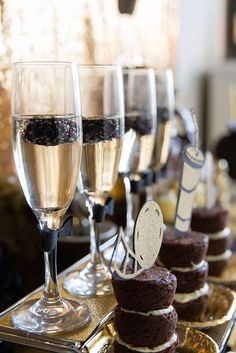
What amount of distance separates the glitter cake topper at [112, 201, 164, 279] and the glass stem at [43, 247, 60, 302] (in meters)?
0.11

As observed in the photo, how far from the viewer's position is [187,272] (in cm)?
85

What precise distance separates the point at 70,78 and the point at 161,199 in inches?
30.0

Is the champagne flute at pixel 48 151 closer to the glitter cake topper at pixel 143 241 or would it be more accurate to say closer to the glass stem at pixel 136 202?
the glitter cake topper at pixel 143 241

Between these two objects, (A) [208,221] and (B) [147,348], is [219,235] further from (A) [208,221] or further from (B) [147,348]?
(B) [147,348]

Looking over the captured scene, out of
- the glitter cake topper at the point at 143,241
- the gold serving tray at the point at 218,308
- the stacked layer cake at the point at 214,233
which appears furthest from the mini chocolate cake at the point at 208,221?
the glitter cake topper at the point at 143,241

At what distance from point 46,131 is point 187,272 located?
325mm

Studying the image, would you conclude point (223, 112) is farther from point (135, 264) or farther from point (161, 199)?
point (135, 264)

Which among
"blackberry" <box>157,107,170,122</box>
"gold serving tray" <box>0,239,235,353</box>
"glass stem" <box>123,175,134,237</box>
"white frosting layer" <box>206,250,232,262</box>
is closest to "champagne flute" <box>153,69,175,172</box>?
"blackberry" <box>157,107,170,122</box>

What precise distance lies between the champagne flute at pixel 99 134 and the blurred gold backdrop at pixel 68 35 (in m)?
0.29

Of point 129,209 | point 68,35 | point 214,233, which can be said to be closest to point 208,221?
point 214,233

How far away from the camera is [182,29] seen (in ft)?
9.19

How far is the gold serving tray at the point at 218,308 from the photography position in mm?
813

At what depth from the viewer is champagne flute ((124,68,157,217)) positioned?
1.01 meters

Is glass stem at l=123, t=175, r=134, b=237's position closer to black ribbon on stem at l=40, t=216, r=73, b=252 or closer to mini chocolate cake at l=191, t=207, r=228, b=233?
mini chocolate cake at l=191, t=207, r=228, b=233
